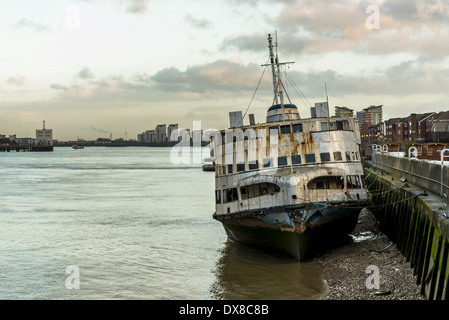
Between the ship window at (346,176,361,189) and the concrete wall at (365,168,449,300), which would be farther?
the ship window at (346,176,361,189)

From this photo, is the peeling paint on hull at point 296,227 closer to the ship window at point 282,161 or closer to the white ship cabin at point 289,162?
the white ship cabin at point 289,162

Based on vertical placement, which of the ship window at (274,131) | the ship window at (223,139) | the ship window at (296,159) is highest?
the ship window at (274,131)

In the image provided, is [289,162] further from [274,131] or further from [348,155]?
[348,155]

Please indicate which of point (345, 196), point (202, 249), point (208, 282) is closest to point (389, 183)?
point (345, 196)

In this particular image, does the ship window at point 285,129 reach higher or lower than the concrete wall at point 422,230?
higher

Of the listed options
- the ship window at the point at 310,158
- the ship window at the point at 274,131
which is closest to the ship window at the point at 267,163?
the ship window at the point at 274,131

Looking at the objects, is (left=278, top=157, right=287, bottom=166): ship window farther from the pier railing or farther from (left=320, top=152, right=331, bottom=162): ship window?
the pier railing

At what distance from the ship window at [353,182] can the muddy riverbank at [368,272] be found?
10.2 feet

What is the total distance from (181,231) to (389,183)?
14676 mm

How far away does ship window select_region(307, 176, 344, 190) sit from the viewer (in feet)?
78.0

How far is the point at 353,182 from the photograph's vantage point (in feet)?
80.7

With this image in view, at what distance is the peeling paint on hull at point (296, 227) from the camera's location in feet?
73.3

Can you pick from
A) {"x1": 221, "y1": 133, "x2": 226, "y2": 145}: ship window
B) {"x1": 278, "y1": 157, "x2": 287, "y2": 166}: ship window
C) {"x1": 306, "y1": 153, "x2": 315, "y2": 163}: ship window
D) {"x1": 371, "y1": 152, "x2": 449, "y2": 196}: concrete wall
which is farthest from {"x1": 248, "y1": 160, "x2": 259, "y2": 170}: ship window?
{"x1": 371, "y1": 152, "x2": 449, "y2": 196}: concrete wall

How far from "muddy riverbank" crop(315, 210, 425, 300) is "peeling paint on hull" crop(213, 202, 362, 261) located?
86 centimetres
